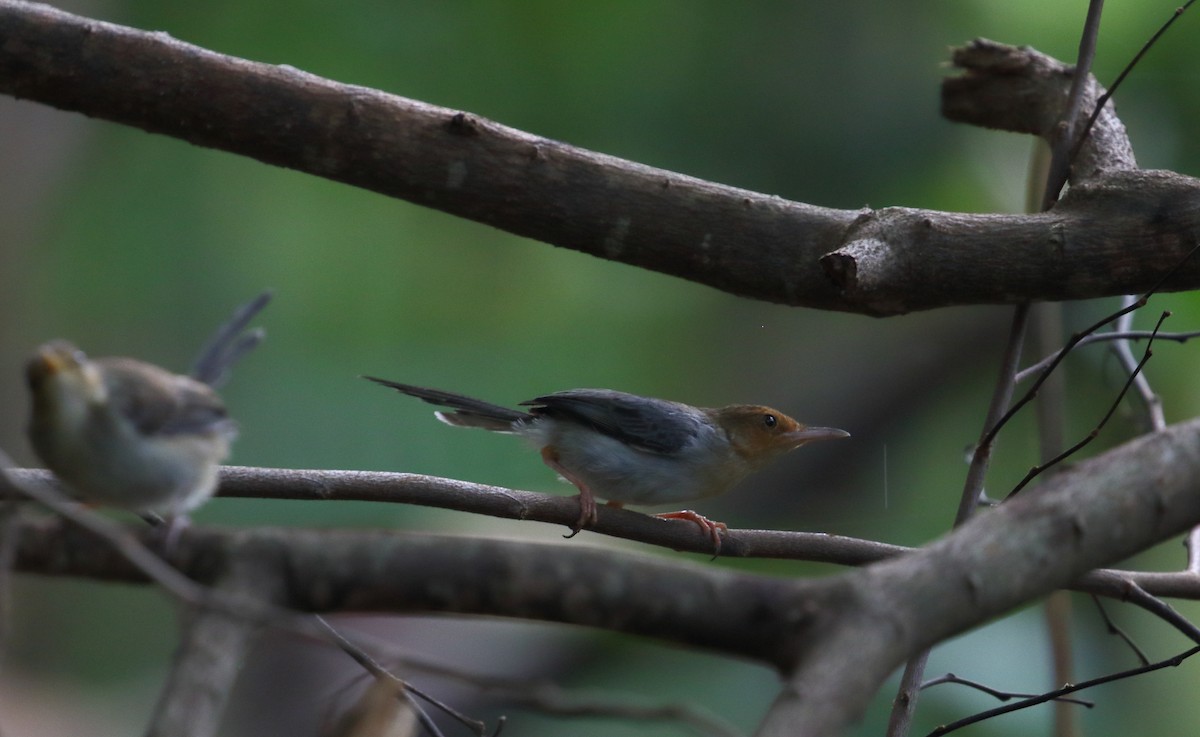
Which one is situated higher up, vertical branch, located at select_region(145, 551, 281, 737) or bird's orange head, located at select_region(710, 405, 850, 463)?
vertical branch, located at select_region(145, 551, 281, 737)

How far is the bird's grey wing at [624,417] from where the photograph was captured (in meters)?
3.41

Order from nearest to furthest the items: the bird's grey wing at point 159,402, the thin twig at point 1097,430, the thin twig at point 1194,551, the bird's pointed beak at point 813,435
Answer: the bird's grey wing at point 159,402 < the thin twig at point 1097,430 < the thin twig at point 1194,551 < the bird's pointed beak at point 813,435

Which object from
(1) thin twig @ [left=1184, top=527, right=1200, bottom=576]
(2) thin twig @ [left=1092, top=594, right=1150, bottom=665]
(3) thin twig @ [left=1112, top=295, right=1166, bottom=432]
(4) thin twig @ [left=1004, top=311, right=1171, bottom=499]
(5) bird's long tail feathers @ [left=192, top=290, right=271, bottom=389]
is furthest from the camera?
(3) thin twig @ [left=1112, top=295, right=1166, bottom=432]

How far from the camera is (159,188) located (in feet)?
33.3

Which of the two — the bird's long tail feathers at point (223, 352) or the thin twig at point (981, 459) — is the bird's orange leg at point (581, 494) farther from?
the bird's long tail feathers at point (223, 352)

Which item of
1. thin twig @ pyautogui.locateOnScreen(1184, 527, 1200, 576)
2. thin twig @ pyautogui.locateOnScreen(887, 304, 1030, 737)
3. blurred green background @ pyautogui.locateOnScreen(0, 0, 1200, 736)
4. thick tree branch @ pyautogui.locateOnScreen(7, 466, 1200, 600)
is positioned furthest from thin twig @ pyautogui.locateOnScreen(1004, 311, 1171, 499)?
blurred green background @ pyautogui.locateOnScreen(0, 0, 1200, 736)

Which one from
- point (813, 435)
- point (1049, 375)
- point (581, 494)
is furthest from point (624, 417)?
point (1049, 375)

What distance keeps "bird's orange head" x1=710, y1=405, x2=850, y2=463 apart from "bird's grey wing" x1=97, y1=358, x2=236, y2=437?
77.4 inches

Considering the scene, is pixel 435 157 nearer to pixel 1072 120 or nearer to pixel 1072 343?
pixel 1072 343

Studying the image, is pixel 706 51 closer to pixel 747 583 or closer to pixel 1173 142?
pixel 1173 142

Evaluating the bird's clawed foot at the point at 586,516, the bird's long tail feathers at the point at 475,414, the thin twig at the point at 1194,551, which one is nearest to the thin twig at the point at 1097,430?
the thin twig at the point at 1194,551

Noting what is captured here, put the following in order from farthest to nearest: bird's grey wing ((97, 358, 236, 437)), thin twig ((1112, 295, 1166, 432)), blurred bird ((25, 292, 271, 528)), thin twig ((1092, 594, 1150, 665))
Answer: thin twig ((1112, 295, 1166, 432)) < thin twig ((1092, 594, 1150, 665)) < bird's grey wing ((97, 358, 236, 437)) < blurred bird ((25, 292, 271, 528))

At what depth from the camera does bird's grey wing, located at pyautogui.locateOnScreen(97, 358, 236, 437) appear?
5.94 ft

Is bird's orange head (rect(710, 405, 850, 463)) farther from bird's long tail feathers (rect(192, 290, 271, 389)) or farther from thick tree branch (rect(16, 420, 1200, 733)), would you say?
thick tree branch (rect(16, 420, 1200, 733))
